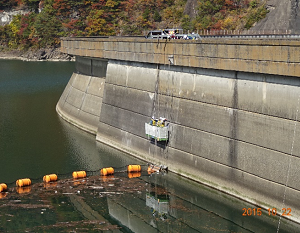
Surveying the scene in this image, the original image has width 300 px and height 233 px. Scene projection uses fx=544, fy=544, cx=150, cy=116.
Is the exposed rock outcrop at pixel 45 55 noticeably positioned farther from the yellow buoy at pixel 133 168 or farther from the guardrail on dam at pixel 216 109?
the yellow buoy at pixel 133 168

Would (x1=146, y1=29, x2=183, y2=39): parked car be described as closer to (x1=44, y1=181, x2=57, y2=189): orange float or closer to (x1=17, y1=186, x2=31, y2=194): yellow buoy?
(x1=44, y1=181, x2=57, y2=189): orange float

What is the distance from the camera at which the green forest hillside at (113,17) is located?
327 ft

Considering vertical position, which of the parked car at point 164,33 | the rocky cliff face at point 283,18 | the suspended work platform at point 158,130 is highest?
the rocky cliff face at point 283,18

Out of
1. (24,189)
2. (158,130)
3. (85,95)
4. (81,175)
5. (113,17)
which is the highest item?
(113,17)

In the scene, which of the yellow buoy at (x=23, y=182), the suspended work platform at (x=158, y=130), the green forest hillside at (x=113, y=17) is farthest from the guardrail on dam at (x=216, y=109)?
the green forest hillside at (x=113, y=17)

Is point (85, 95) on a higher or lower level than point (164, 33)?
lower

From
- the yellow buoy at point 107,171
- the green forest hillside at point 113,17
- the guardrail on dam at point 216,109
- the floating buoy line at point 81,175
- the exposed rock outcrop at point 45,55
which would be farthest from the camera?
the exposed rock outcrop at point 45,55

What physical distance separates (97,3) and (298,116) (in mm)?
112192

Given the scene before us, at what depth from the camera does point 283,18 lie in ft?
278

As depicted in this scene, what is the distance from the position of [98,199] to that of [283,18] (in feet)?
204

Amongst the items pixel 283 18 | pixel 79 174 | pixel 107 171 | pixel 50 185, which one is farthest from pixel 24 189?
pixel 283 18

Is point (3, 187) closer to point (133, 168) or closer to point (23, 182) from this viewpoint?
point (23, 182)

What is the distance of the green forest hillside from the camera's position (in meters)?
99.7

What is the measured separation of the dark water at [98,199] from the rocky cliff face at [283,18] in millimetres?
48596
